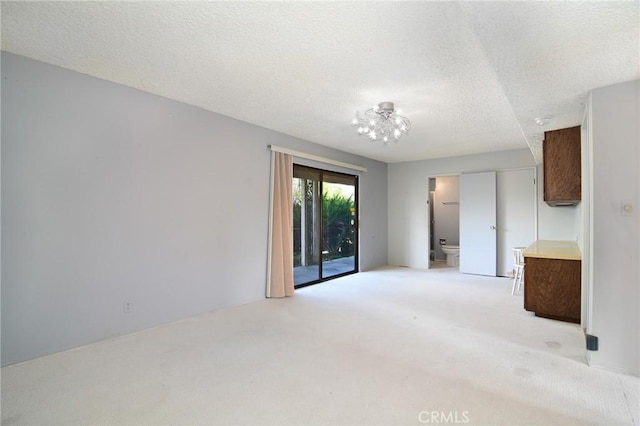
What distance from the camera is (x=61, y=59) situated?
2568 mm

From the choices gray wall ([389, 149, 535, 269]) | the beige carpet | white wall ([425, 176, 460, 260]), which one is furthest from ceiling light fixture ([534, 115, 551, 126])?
white wall ([425, 176, 460, 260])

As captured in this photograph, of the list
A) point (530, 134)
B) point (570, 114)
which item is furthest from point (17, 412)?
point (530, 134)

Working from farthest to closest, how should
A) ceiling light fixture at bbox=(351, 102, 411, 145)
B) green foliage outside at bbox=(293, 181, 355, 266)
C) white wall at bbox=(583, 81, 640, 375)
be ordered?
green foliage outside at bbox=(293, 181, 355, 266) < ceiling light fixture at bbox=(351, 102, 411, 145) < white wall at bbox=(583, 81, 640, 375)

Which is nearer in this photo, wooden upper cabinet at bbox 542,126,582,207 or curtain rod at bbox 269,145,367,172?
wooden upper cabinet at bbox 542,126,582,207

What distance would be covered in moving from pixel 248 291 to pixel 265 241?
727mm

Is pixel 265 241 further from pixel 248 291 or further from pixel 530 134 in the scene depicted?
pixel 530 134

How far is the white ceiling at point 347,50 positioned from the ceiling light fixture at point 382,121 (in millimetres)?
117

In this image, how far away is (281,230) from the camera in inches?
181

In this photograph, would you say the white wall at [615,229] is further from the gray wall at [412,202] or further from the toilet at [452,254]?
the toilet at [452,254]

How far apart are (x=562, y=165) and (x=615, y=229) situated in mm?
1661

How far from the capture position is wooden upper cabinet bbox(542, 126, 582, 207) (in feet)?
11.9

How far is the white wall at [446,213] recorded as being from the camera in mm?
8289

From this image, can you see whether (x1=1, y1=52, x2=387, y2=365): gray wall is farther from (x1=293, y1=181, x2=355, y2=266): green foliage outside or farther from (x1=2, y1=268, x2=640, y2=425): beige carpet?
(x1=293, y1=181, x2=355, y2=266): green foliage outside

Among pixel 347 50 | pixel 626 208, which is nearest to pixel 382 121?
pixel 347 50
